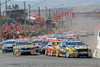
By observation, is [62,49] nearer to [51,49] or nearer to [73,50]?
[73,50]

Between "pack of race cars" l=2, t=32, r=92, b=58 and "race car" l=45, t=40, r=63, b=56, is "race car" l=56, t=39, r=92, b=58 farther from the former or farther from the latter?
"race car" l=45, t=40, r=63, b=56

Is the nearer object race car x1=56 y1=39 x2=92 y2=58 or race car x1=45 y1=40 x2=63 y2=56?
race car x1=56 y1=39 x2=92 y2=58

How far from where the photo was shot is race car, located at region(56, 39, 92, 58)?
81.9 feet

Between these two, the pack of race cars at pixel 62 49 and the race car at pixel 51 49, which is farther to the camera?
the race car at pixel 51 49

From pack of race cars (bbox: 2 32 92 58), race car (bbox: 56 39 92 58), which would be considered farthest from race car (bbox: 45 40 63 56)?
race car (bbox: 56 39 92 58)

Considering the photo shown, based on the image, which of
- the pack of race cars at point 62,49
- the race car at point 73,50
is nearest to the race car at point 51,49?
the pack of race cars at point 62,49

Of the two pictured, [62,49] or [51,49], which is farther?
[51,49]

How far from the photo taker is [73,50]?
81.9ft

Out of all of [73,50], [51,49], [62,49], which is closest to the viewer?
[73,50]

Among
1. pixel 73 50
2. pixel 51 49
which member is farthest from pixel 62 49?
pixel 51 49

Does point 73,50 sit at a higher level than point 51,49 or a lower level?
higher

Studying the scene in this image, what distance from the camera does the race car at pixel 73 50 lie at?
25.0 metres

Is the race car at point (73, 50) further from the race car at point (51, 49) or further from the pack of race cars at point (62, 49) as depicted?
the race car at point (51, 49)

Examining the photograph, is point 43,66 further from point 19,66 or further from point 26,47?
point 26,47
